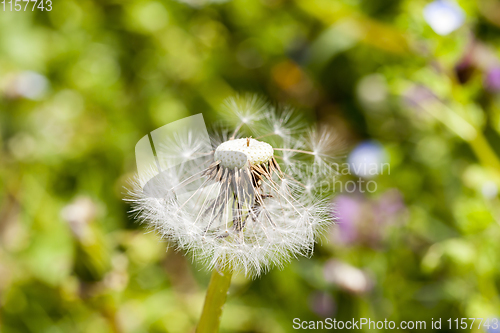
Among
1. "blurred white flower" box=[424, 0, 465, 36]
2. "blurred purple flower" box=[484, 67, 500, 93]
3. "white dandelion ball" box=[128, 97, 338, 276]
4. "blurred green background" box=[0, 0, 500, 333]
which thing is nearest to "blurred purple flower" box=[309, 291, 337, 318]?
"blurred green background" box=[0, 0, 500, 333]

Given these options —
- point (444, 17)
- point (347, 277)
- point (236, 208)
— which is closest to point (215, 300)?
point (236, 208)

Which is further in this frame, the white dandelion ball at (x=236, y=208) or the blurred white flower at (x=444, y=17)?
the blurred white flower at (x=444, y=17)

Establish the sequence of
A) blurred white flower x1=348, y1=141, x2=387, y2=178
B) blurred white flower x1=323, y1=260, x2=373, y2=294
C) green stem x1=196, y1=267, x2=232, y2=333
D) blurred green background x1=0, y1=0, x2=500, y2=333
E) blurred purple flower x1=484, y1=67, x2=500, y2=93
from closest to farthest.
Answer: green stem x1=196, y1=267, x2=232, y2=333, blurred white flower x1=323, y1=260, x2=373, y2=294, blurred green background x1=0, y1=0, x2=500, y2=333, blurred purple flower x1=484, y1=67, x2=500, y2=93, blurred white flower x1=348, y1=141, x2=387, y2=178

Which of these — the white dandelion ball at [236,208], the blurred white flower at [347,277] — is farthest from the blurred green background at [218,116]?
the white dandelion ball at [236,208]

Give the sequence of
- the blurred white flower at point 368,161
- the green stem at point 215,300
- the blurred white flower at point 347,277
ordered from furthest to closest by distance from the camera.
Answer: the blurred white flower at point 368,161 → the blurred white flower at point 347,277 → the green stem at point 215,300

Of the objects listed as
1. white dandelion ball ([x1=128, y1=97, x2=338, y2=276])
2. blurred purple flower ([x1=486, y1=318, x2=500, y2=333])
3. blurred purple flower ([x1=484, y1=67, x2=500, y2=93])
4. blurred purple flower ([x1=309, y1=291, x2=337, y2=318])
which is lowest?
blurred purple flower ([x1=309, y1=291, x2=337, y2=318])

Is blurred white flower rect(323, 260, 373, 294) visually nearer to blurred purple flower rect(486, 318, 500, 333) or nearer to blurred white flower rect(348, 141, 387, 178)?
blurred purple flower rect(486, 318, 500, 333)

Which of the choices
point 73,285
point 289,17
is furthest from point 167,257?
point 289,17

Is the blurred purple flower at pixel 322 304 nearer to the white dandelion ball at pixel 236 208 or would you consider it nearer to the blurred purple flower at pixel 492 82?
the white dandelion ball at pixel 236 208
